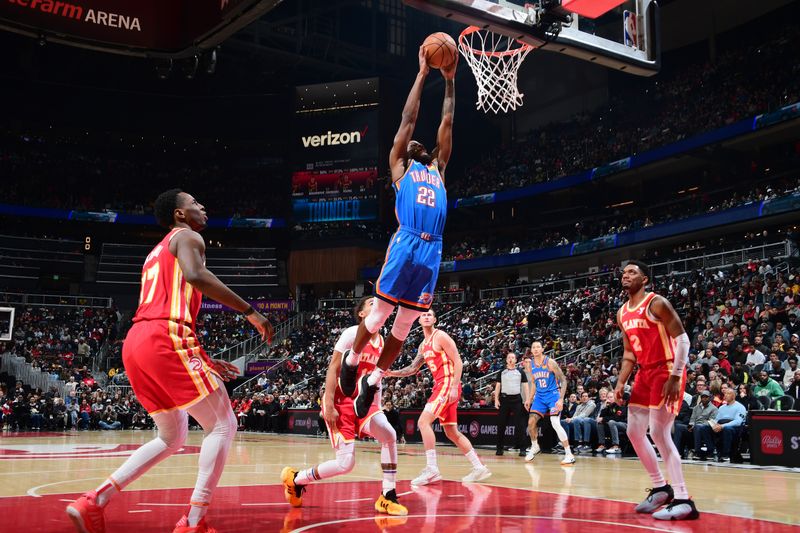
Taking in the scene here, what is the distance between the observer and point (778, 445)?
37.1 ft

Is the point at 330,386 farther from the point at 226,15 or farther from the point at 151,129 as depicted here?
the point at 151,129

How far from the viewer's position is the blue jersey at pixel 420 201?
5.59 meters

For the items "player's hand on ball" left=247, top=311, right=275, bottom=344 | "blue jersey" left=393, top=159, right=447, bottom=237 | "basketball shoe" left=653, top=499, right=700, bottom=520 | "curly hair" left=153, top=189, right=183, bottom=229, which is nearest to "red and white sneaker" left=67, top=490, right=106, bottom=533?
"player's hand on ball" left=247, top=311, right=275, bottom=344

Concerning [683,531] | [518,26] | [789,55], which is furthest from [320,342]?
[683,531]

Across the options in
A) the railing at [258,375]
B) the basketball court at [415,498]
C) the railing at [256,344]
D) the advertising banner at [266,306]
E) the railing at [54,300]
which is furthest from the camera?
the advertising banner at [266,306]

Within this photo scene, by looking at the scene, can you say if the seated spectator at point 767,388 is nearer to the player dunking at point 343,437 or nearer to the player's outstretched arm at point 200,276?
the player dunking at point 343,437

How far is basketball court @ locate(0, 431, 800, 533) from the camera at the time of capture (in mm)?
5180

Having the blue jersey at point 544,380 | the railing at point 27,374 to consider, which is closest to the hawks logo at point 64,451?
the blue jersey at point 544,380

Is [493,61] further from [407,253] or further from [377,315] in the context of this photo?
[377,315]

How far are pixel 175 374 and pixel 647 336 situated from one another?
13.1 feet

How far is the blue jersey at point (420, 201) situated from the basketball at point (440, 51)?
811 mm

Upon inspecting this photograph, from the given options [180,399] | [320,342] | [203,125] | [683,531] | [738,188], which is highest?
[203,125]

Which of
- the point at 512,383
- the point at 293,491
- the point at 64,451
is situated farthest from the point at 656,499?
the point at 64,451

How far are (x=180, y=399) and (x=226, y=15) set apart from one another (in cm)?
397
